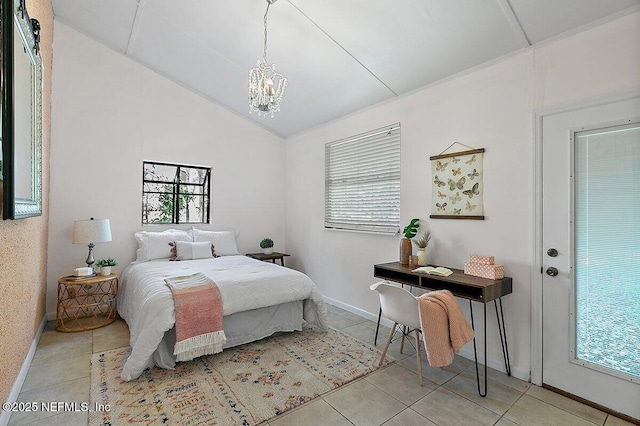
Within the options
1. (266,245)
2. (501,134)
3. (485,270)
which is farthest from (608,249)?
(266,245)

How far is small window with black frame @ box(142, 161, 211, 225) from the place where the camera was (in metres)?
4.38

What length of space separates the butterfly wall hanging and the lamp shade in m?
3.60

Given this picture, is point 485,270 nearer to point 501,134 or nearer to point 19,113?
point 501,134

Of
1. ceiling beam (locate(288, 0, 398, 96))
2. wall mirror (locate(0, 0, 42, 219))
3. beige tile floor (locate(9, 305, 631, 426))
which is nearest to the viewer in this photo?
wall mirror (locate(0, 0, 42, 219))

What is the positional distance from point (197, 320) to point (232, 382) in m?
0.56

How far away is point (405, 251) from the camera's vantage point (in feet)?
10.2

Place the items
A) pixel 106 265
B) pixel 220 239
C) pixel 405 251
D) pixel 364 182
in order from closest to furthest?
1. pixel 405 251
2. pixel 106 265
3. pixel 364 182
4. pixel 220 239

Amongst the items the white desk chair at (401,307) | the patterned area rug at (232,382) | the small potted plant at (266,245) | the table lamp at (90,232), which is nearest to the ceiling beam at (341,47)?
the white desk chair at (401,307)

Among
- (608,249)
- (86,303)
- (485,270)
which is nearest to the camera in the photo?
(608,249)

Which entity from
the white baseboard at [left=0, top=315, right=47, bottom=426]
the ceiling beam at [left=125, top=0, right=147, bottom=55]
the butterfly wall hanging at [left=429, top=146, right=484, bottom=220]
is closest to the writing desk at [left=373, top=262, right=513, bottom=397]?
the butterfly wall hanging at [left=429, top=146, right=484, bottom=220]

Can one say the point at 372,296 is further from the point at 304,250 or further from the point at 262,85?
the point at 262,85

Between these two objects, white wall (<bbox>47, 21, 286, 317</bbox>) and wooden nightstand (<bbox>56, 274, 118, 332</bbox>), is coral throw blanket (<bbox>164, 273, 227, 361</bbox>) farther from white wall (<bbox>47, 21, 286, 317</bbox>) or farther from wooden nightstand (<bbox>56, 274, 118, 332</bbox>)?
white wall (<bbox>47, 21, 286, 317</bbox>)

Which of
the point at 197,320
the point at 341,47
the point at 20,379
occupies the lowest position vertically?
the point at 20,379

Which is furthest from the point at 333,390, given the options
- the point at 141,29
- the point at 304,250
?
the point at 141,29
